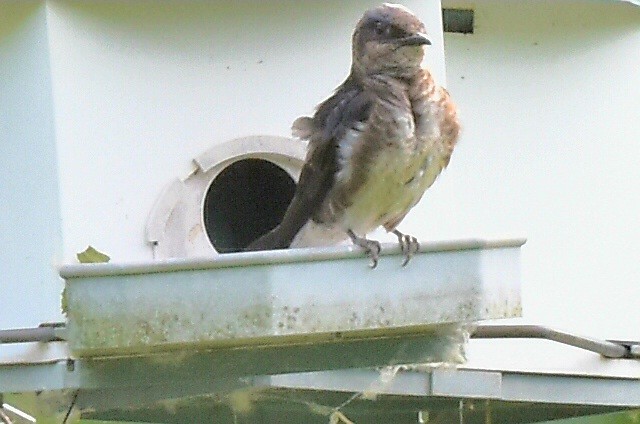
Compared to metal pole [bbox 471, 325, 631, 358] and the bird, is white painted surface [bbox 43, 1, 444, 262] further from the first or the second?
metal pole [bbox 471, 325, 631, 358]

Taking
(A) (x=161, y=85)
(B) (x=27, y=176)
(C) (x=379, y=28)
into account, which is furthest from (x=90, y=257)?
(C) (x=379, y=28)

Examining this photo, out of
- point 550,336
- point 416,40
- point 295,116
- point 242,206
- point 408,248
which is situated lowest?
point 550,336

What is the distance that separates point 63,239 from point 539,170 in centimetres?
95

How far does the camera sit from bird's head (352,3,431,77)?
322 centimetres

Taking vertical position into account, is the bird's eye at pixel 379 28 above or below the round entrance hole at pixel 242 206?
above

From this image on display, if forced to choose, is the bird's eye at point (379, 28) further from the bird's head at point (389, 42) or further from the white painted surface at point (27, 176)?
the white painted surface at point (27, 176)

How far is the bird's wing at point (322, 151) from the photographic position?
10.3ft

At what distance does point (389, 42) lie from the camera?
3.24 metres

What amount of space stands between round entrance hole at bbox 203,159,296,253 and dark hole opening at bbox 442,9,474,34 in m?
0.46

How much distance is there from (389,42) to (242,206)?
0.68 meters

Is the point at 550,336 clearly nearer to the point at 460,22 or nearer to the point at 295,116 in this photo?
the point at 295,116

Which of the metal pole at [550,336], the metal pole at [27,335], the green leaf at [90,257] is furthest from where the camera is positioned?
the green leaf at [90,257]

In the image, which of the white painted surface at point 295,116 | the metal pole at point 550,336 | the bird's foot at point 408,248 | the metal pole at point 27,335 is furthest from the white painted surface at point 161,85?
the bird's foot at point 408,248

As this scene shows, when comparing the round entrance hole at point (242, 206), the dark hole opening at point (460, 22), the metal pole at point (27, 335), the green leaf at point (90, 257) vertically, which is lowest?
the metal pole at point (27, 335)
